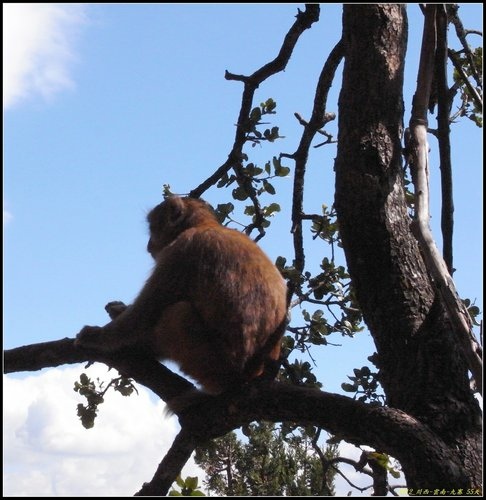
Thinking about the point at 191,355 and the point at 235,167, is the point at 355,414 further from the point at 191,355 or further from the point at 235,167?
the point at 235,167

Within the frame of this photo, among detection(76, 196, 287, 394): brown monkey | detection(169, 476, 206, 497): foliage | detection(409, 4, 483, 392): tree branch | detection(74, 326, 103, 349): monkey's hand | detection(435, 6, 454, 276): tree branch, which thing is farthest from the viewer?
detection(76, 196, 287, 394): brown monkey

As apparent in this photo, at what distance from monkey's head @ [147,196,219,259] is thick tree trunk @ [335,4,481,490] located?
6.00 ft

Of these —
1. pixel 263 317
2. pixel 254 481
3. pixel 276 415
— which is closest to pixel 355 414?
pixel 276 415

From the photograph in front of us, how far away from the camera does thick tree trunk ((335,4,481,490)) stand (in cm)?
337

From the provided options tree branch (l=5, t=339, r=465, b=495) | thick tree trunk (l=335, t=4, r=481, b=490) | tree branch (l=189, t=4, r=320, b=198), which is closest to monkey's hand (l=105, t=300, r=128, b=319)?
tree branch (l=5, t=339, r=465, b=495)

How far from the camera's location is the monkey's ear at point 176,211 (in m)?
5.59

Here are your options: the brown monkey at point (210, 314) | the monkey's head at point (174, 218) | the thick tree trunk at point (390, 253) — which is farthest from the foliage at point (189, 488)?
the monkey's head at point (174, 218)

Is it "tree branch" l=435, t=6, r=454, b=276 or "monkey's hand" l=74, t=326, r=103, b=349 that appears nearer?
"tree branch" l=435, t=6, r=454, b=276

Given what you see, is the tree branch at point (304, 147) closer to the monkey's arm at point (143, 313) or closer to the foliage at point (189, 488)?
the monkey's arm at point (143, 313)

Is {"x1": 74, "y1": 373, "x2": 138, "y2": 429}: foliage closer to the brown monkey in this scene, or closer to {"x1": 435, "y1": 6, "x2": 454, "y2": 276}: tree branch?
the brown monkey

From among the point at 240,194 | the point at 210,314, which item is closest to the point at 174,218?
the point at 240,194

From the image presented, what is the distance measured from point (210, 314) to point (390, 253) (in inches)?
53.5

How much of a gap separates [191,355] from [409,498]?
188 cm

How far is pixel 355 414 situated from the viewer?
3342 mm
